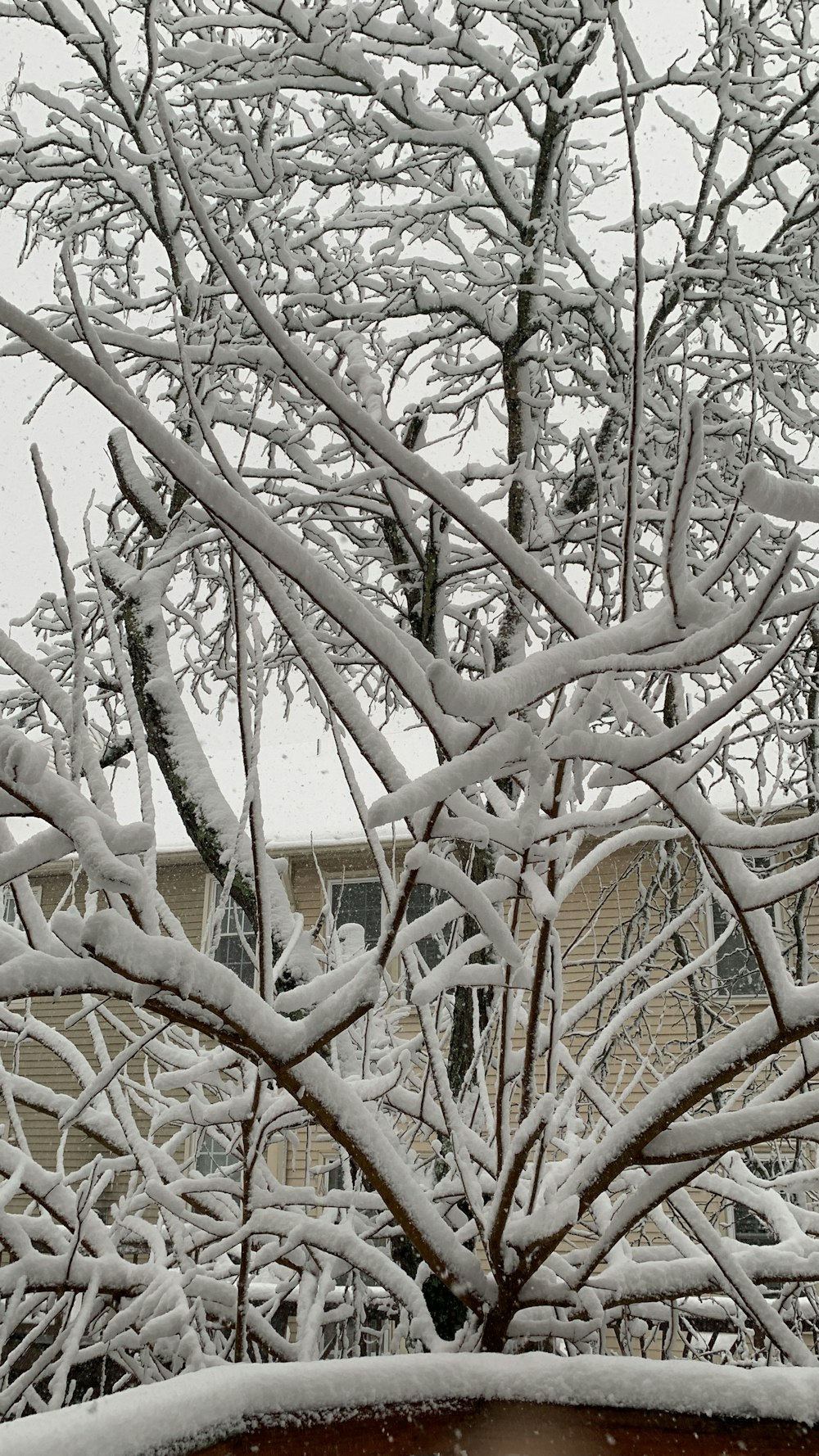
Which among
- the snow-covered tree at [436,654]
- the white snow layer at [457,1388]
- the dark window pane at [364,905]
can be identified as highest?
the snow-covered tree at [436,654]

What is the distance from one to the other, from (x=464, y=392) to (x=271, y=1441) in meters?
4.51

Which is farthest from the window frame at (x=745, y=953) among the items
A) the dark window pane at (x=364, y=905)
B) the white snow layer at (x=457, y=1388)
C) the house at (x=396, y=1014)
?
the dark window pane at (x=364, y=905)

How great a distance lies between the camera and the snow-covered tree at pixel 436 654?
40.4 inches

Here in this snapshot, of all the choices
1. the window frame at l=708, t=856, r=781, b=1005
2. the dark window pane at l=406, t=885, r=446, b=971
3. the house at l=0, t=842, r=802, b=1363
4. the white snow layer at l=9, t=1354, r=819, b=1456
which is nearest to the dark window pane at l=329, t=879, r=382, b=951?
the house at l=0, t=842, r=802, b=1363

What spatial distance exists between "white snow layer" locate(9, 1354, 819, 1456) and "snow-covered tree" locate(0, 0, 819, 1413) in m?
0.19

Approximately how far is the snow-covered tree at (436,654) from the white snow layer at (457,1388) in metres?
0.19

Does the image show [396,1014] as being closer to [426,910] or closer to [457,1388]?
[457,1388]

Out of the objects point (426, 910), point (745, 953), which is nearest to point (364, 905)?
point (426, 910)

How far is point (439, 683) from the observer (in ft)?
2.84

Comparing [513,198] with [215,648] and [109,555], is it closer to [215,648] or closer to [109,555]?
[109,555]

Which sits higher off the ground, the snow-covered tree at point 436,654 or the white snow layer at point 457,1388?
the snow-covered tree at point 436,654

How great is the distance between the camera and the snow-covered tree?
1025 millimetres

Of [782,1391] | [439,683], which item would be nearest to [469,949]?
[782,1391]

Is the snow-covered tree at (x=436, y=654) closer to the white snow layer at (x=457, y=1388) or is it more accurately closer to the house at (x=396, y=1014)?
the house at (x=396, y=1014)
